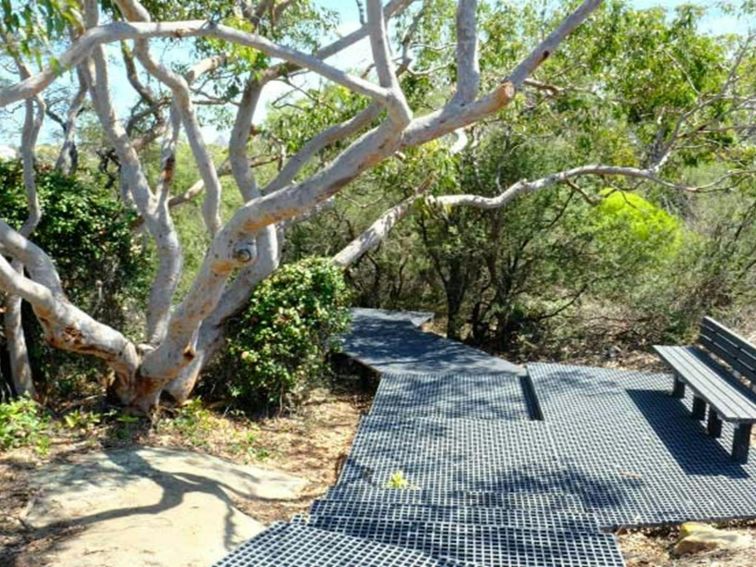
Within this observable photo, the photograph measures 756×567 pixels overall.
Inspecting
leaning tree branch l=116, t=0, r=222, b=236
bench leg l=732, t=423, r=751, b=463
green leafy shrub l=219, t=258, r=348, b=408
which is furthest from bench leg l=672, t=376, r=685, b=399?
leaning tree branch l=116, t=0, r=222, b=236

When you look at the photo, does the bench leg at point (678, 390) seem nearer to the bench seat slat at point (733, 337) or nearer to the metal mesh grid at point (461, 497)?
the bench seat slat at point (733, 337)

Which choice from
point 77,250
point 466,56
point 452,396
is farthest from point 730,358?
point 77,250

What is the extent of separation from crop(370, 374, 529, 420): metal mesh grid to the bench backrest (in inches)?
74.1

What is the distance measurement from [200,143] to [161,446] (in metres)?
2.53

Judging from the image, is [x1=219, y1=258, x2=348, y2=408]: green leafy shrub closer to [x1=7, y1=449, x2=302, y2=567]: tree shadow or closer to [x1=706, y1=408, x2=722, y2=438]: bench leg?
[x1=7, y1=449, x2=302, y2=567]: tree shadow

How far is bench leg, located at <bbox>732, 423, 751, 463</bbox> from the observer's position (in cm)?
576

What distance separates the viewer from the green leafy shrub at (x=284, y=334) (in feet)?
23.9

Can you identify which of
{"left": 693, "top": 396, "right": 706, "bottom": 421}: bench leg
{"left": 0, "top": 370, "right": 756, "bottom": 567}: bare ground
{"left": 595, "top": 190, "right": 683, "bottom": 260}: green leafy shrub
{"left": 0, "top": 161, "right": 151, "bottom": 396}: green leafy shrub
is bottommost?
{"left": 0, "top": 370, "right": 756, "bottom": 567}: bare ground

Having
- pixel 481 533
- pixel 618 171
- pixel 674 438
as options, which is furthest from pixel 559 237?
pixel 481 533

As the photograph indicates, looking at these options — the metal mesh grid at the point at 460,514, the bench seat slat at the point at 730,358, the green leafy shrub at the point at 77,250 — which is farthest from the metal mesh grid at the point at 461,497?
the green leafy shrub at the point at 77,250

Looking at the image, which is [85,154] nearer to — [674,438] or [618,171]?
[618,171]

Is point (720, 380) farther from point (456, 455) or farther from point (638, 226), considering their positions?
point (638, 226)

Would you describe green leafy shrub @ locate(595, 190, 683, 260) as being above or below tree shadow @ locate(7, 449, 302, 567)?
above

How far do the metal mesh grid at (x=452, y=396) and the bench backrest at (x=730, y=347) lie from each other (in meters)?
1.88
